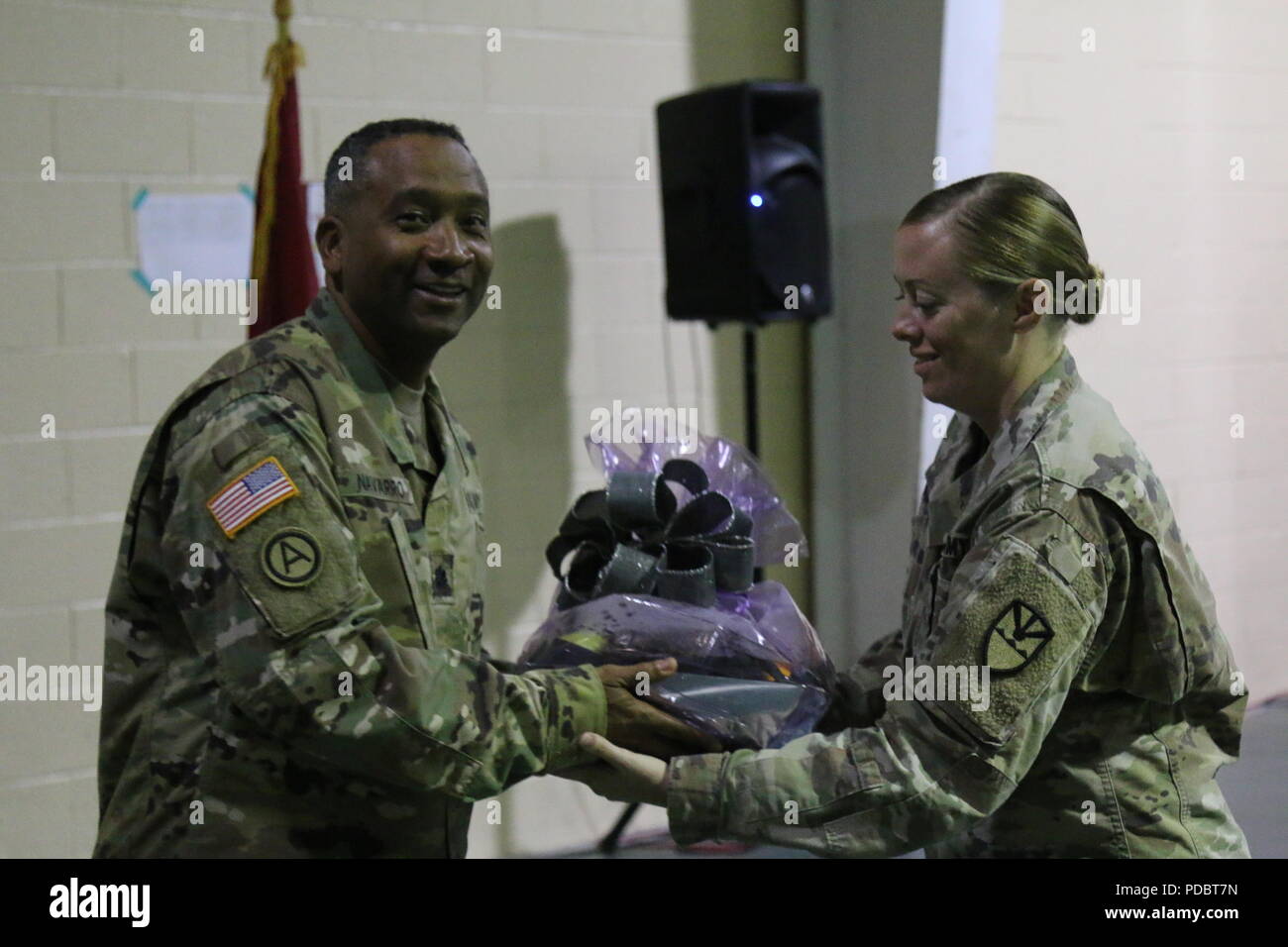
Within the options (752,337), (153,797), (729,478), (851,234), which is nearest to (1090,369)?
(851,234)

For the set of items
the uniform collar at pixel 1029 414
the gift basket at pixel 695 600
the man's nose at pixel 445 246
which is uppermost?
the man's nose at pixel 445 246

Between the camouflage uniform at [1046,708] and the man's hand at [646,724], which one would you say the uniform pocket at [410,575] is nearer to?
the man's hand at [646,724]

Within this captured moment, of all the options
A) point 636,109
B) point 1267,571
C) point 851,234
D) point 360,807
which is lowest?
point 1267,571

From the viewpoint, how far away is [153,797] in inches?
69.8

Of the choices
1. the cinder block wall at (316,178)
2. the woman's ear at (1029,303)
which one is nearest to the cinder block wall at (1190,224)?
the cinder block wall at (316,178)

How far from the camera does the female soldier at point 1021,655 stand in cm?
164

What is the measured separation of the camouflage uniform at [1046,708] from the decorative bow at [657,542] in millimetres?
257

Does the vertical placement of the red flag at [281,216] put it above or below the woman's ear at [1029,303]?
above

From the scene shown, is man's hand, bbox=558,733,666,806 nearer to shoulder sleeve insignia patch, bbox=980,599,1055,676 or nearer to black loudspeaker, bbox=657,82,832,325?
shoulder sleeve insignia patch, bbox=980,599,1055,676

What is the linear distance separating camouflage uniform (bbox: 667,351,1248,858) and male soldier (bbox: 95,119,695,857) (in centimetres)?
24

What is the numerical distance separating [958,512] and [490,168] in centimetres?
211

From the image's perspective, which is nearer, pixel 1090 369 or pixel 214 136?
pixel 214 136

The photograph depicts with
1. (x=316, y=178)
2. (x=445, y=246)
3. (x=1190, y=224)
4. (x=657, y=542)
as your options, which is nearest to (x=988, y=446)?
(x=657, y=542)
